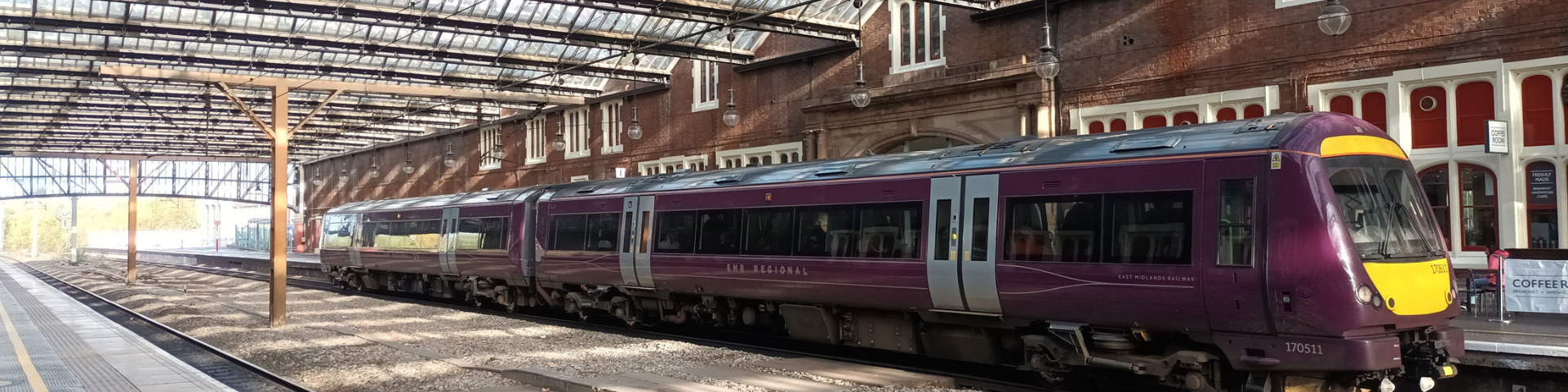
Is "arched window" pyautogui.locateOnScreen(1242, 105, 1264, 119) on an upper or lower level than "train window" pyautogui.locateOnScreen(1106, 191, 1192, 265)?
upper

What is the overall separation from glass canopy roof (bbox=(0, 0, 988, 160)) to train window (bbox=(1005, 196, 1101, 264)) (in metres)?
9.64

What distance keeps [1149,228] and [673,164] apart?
73.5 ft

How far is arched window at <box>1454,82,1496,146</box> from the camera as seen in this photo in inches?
589

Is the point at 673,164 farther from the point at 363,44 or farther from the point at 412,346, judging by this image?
the point at 412,346

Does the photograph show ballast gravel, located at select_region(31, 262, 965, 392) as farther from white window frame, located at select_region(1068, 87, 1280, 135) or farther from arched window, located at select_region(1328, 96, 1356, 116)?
arched window, located at select_region(1328, 96, 1356, 116)

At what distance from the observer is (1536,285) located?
13141 mm

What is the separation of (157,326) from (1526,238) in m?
22.4

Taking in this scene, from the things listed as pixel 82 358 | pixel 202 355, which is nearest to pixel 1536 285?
pixel 202 355

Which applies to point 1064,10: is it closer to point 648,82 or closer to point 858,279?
point 858,279

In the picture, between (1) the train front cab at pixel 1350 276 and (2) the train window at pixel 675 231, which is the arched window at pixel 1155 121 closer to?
(2) the train window at pixel 675 231

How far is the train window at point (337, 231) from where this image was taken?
3117 cm

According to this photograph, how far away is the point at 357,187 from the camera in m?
58.1

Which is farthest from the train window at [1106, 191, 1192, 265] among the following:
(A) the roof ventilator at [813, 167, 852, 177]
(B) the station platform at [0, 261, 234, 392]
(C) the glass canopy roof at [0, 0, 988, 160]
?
(C) the glass canopy roof at [0, 0, 988, 160]

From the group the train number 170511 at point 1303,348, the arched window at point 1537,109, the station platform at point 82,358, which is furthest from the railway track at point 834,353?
the arched window at point 1537,109
